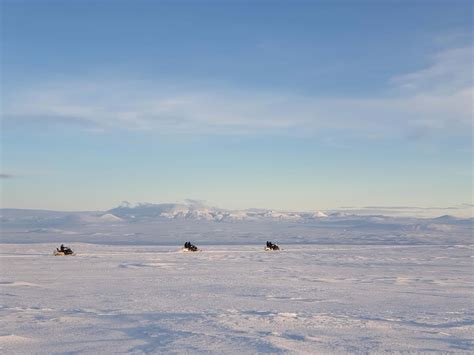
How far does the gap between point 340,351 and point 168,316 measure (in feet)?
14.0

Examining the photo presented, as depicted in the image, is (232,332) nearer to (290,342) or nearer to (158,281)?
(290,342)

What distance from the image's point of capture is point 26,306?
40.9 feet

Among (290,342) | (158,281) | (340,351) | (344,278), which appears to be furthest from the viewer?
(344,278)

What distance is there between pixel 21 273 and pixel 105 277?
446 cm

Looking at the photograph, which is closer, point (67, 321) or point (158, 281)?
point (67, 321)

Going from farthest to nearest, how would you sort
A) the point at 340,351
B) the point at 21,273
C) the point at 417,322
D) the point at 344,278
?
the point at 21,273 < the point at 344,278 < the point at 417,322 < the point at 340,351

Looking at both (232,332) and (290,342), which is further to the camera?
(232,332)

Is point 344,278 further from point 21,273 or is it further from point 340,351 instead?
point 21,273

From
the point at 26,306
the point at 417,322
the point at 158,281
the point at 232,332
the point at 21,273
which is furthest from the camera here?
the point at 21,273

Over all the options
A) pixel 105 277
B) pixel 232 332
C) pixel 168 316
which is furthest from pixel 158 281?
pixel 232 332

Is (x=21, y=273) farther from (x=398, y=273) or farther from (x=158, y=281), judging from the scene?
(x=398, y=273)

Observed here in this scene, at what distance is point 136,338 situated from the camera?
8992 mm

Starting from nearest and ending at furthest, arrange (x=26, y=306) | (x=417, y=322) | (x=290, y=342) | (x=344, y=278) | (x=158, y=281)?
(x=290, y=342), (x=417, y=322), (x=26, y=306), (x=158, y=281), (x=344, y=278)

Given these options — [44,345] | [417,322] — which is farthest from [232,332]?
[417,322]
